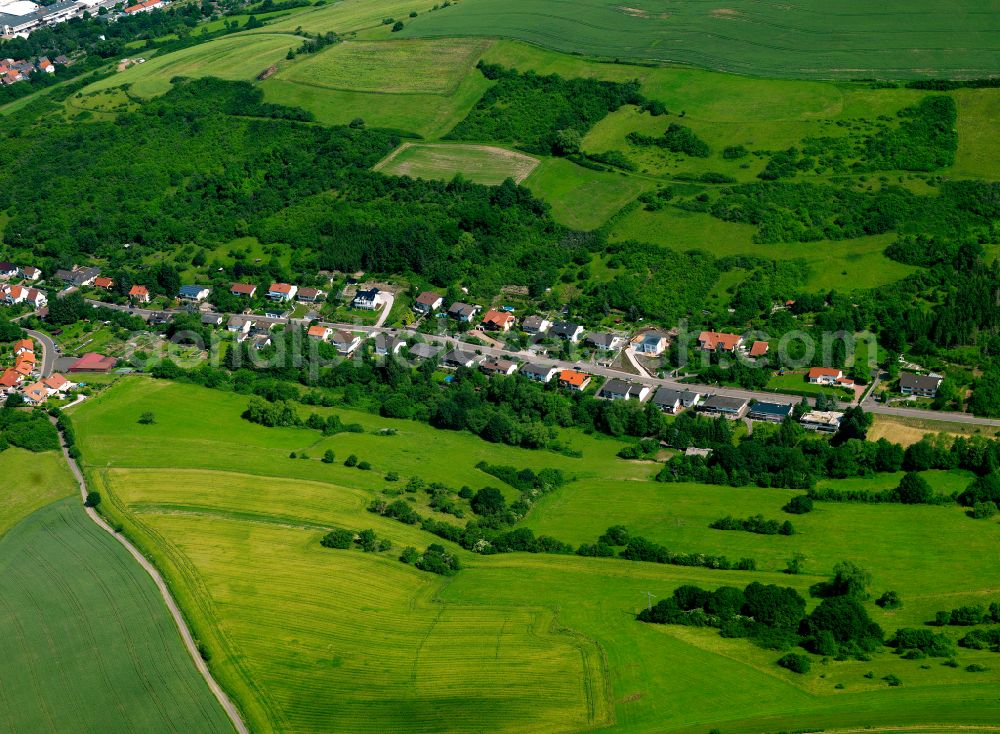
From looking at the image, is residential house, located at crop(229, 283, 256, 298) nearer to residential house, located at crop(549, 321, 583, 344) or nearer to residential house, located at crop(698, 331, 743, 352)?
residential house, located at crop(549, 321, 583, 344)

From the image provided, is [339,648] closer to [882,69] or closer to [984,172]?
[984,172]

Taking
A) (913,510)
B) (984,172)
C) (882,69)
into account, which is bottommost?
(913,510)

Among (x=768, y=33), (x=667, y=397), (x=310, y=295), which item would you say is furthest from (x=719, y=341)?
(x=768, y=33)

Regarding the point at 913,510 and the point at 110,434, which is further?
the point at 110,434

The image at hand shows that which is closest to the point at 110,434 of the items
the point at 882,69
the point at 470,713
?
the point at 470,713

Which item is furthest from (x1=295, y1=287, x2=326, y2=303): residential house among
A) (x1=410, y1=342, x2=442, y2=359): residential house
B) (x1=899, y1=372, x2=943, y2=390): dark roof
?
(x1=899, y1=372, x2=943, y2=390): dark roof

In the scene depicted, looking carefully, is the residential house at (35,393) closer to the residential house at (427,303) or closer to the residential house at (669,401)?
the residential house at (427,303)
